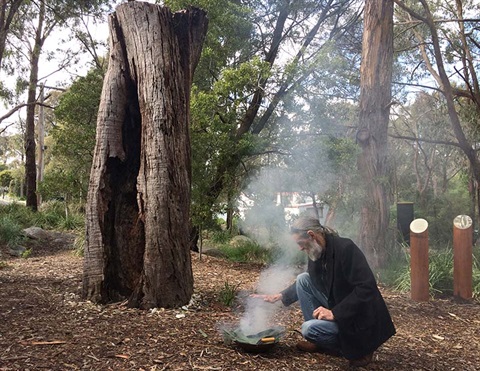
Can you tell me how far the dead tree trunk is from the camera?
12.3 ft

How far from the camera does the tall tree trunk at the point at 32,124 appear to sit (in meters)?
13.5

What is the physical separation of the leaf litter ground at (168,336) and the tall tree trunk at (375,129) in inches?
77.2

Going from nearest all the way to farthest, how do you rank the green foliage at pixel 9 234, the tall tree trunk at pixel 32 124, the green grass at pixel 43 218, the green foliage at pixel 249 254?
the green foliage at pixel 249 254 → the green foliage at pixel 9 234 → the green grass at pixel 43 218 → the tall tree trunk at pixel 32 124

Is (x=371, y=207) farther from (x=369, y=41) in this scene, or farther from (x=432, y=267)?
(x=369, y=41)

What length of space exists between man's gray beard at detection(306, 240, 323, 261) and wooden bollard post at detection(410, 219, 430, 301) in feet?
9.56

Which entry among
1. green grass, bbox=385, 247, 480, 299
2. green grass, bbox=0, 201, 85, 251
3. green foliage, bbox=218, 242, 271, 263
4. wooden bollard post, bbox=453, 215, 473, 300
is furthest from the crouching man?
green grass, bbox=0, 201, 85, 251

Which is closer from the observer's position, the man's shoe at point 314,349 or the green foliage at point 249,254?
the man's shoe at point 314,349

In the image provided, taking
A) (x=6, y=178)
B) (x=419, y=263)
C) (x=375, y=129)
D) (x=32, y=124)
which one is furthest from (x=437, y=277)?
(x=6, y=178)

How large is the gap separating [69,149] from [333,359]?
7.24 meters

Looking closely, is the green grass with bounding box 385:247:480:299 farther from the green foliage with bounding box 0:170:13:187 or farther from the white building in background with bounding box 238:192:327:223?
the green foliage with bounding box 0:170:13:187

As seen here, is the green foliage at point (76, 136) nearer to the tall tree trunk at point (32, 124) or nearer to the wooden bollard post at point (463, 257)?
the tall tree trunk at point (32, 124)

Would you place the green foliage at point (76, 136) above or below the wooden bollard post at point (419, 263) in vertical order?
above

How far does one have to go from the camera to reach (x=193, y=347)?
2.89 metres

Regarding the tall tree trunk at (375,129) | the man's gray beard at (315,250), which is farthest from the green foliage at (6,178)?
the man's gray beard at (315,250)
